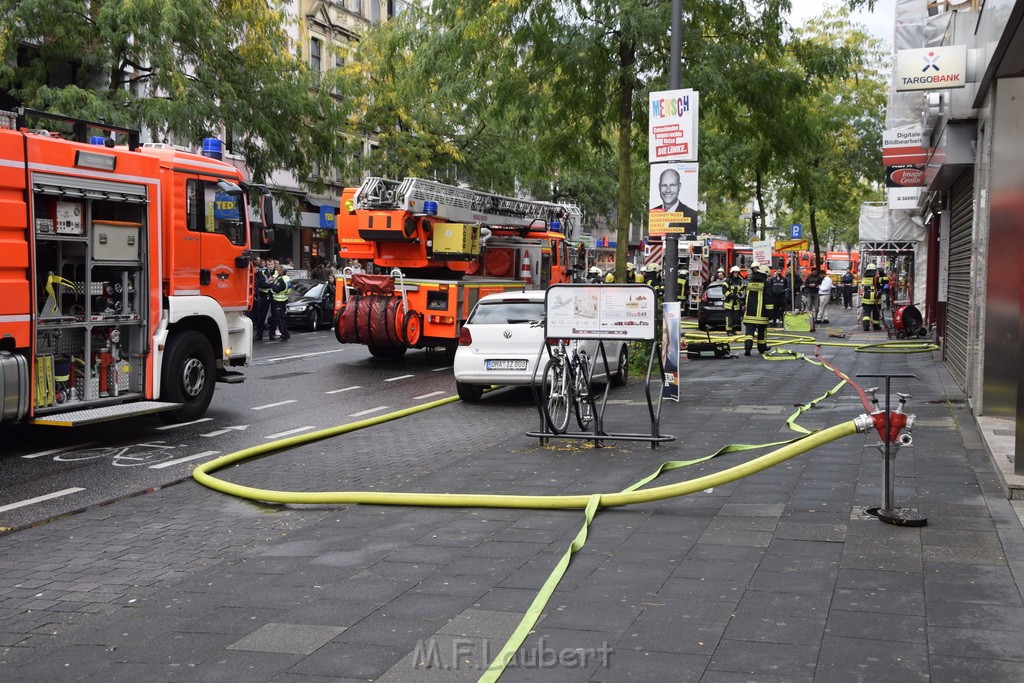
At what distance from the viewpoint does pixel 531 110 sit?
58.7 feet

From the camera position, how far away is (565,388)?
10.2 metres

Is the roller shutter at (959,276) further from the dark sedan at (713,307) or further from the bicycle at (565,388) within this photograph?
the dark sedan at (713,307)

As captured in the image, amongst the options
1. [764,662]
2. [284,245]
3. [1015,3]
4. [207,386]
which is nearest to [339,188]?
[284,245]

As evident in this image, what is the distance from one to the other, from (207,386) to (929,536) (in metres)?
8.12

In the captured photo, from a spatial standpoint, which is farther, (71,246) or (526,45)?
(526,45)

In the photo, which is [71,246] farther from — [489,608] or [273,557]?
[489,608]

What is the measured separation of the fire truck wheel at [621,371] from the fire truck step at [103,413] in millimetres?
6124

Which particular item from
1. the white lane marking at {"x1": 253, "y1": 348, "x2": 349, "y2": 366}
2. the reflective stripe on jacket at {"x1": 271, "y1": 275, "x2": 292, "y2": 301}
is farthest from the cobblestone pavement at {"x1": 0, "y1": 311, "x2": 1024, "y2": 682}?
the reflective stripe on jacket at {"x1": 271, "y1": 275, "x2": 292, "y2": 301}

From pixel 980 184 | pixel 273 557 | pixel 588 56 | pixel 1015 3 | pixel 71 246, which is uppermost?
pixel 588 56

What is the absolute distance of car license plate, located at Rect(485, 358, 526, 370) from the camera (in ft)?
43.1

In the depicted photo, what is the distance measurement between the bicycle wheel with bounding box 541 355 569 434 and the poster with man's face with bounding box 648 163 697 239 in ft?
11.6

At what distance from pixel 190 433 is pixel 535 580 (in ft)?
21.5

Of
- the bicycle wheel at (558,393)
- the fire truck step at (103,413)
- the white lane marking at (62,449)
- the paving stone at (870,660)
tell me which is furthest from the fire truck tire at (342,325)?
the paving stone at (870,660)

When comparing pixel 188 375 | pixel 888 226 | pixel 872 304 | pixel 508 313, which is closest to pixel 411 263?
pixel 508 313
